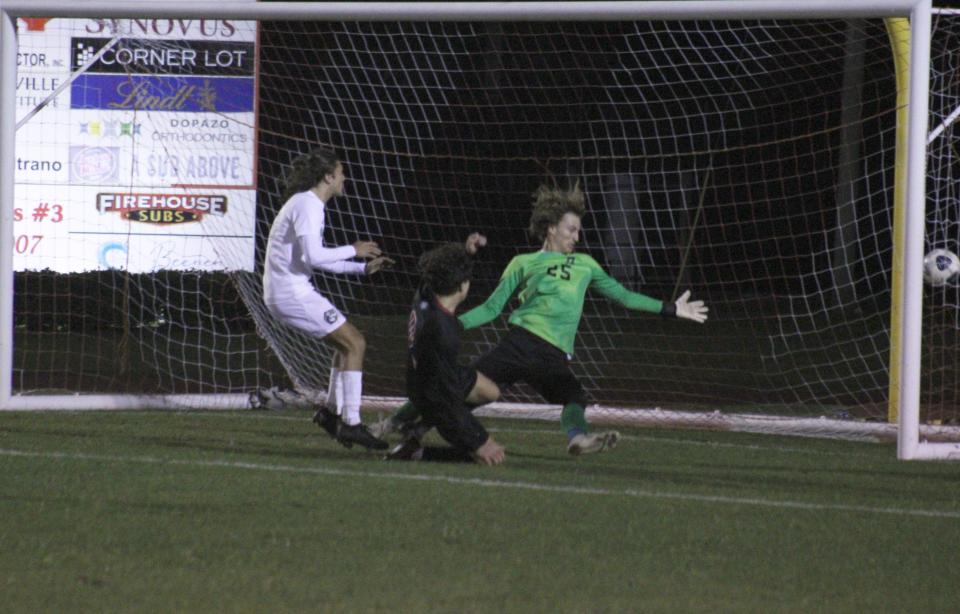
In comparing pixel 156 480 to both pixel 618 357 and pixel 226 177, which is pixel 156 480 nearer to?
pixel 226 177

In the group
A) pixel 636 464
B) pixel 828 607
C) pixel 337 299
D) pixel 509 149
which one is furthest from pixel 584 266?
pixel 509 149

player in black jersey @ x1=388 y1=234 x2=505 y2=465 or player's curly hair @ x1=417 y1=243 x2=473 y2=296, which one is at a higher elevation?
player's curly hair @ x1=417 y1=243 x2=473 y2=296

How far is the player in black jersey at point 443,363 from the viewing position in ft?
25.9

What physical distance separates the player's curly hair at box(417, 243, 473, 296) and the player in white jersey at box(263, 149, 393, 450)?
929mm

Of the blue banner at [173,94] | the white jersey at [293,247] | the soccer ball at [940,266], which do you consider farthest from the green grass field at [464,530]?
the blue banner at [173,94]

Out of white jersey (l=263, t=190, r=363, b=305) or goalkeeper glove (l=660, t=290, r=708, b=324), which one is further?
white jersey (l=263, t=190, r=363, b=305)

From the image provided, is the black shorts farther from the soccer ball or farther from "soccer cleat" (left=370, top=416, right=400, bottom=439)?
the soccer ball

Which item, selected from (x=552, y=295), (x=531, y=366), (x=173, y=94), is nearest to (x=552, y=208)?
(x=552, y=295)

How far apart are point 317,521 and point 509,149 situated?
68.8ft

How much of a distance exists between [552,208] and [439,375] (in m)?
1.49

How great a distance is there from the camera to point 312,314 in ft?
30.2

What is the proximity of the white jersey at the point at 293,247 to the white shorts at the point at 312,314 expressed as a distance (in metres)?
0.04

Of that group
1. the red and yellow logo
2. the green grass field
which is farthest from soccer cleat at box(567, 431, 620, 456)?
the red and yellow logo

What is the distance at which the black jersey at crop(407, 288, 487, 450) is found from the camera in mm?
7883
